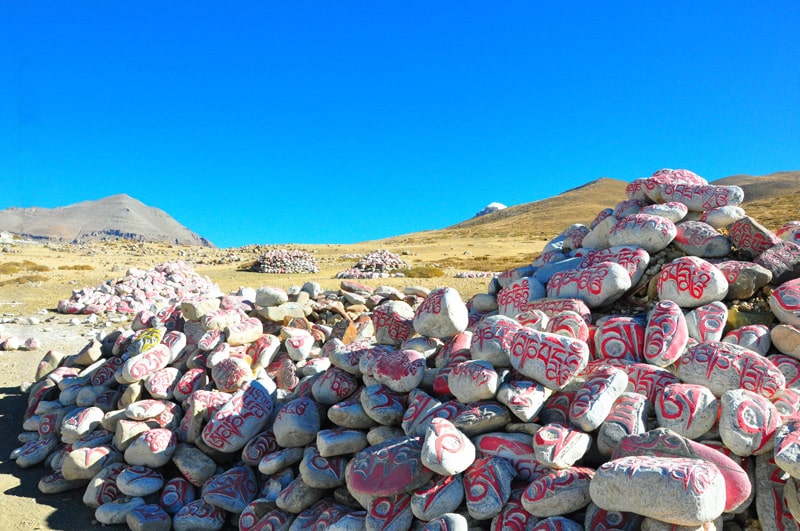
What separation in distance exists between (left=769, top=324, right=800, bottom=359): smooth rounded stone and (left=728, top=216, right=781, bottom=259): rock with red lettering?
47.1 inches

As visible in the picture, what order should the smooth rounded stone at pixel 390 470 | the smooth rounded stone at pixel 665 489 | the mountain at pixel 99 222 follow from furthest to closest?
1. the mountain at pixel 99 222
2. the smooth rounded stone at pixel 390 470
3. the smooth rounded stone at pixel 665 489

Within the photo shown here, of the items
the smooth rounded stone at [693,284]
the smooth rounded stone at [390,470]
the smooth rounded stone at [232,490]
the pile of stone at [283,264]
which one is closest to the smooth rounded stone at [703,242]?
the smooth rounded stone at [693,284]

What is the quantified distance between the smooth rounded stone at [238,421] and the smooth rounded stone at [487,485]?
72.5 inches

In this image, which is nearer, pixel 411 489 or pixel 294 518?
pixel 411 489

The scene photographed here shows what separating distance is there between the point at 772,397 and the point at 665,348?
562mm

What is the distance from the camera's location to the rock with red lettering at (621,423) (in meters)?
2.75

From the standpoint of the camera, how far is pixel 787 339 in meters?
3.31

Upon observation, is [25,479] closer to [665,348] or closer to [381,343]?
[381,343]

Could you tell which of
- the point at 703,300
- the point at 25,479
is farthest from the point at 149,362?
the point at 703,300

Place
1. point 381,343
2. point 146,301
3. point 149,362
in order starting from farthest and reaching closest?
point 146,301
point 149,362
point 381,343

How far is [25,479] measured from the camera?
446 centimetres

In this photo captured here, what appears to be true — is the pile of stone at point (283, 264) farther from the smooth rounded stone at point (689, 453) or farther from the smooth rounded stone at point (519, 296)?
the smooth rounded stone at point (689, 453)

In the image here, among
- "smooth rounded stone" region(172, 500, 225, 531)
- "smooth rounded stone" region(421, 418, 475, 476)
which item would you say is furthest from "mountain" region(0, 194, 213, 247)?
"smooth rounded stone" region(421, 418, 475, 476)

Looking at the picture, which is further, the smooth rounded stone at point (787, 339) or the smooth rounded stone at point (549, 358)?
the smooth rounded stone at point (787, 339)
